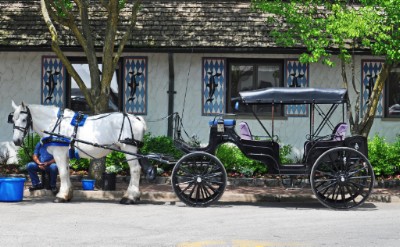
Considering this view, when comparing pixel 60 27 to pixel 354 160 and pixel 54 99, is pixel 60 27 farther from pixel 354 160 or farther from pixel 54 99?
pixel 354 160

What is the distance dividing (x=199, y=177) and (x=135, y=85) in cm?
666

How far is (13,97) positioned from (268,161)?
349 inches

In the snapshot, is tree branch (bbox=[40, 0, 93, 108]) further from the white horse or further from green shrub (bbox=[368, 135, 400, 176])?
green shrub (bbox=[368, 135, 400, 176])

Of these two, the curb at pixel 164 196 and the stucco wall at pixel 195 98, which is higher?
the stucco wall at pixel 195 98

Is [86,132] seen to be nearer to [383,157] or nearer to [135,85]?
[135,85]

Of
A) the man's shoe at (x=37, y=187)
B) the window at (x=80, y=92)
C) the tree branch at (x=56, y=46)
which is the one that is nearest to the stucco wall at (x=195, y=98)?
the window at (x=80, y=92)

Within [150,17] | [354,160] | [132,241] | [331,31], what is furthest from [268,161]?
[150,17]

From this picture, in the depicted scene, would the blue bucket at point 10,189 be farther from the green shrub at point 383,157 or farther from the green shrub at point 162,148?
the green shrub at point 383,157

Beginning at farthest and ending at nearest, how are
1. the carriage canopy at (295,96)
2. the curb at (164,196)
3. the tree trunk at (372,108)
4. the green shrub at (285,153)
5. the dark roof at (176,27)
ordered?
the dark roof at (176,27)
the green shrub at (285,153)
the tree trunk at (372,108)
the curb at (164,196)
the carriage canopy at (295,96)

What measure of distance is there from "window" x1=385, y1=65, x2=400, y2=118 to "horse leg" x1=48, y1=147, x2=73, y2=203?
9.36 metres

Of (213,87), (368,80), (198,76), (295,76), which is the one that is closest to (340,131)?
(295,76)

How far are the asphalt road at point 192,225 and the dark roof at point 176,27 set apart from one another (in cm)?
556

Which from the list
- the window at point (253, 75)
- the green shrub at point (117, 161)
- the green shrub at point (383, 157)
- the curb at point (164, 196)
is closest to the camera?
the curb at point (164, 196)

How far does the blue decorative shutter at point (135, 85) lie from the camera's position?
20.2 m
